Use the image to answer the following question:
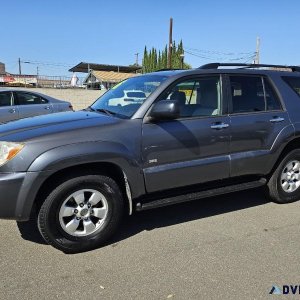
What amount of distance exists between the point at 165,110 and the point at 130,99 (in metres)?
0.69

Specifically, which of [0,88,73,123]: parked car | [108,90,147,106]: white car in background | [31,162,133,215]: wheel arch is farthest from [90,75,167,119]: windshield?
[0,88,73,123]: parked car

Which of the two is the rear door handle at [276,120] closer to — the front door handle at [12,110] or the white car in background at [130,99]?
the white car in background at [130,99]

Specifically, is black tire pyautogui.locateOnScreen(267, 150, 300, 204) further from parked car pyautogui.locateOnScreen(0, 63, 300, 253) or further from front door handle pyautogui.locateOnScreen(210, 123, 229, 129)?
front door handle pyautogui.locateOnScreen(210, 123, 229, 129)

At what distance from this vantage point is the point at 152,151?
4.13 metres

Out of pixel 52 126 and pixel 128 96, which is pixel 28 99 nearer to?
pixel 128 96

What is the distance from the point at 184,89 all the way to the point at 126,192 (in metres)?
1.39

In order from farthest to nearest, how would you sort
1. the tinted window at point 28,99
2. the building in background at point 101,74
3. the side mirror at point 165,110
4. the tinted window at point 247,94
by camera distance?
the building in background at point 101,74
the tinted window at point 28,99
the tinted window at point 247,94
the side mirror at point 165,110

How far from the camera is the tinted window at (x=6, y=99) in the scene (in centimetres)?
1070

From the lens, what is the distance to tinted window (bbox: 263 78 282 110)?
5.17 m

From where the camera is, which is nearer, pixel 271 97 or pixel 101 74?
pixel 271 97

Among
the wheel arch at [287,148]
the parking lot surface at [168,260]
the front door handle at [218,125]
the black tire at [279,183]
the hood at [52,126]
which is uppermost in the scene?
the hood at [52,126]

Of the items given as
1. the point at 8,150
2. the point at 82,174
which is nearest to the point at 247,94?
the point at 82,174

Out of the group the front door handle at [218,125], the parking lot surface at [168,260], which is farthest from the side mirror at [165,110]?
the parking lot surface at [168,260]

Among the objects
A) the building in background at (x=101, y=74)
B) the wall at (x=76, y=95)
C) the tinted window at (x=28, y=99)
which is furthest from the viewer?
the building in background at (x=101, y=74)
